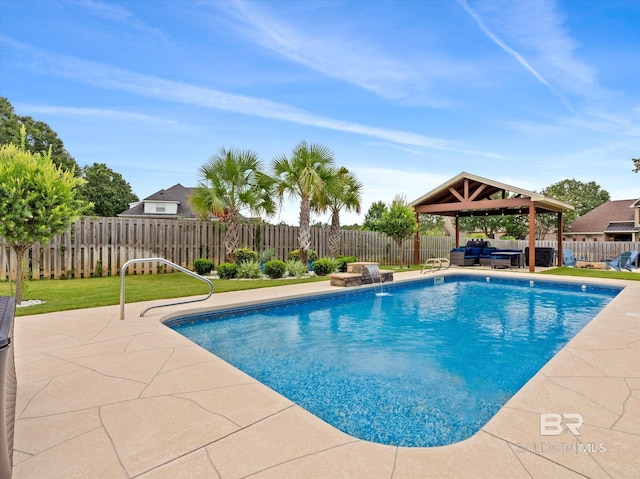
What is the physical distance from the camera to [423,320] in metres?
6.36

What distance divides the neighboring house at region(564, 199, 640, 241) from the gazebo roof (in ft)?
53.1

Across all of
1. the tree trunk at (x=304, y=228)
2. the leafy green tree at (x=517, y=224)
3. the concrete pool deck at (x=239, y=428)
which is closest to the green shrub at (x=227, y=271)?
the tree trunk at (x=304, y=228)

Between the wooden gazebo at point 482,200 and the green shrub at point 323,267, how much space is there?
666cm

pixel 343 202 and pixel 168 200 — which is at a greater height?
pixel 168 200

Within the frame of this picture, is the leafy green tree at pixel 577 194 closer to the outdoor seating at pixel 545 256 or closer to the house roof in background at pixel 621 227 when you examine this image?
the house roof in background at pixel 621 227

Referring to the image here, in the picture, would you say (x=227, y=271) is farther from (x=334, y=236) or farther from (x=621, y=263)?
(x=621, y=263)

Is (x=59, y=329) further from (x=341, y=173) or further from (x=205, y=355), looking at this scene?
(x=341, y=173)

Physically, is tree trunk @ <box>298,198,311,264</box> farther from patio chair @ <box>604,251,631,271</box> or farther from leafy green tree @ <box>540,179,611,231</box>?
leafy green tree @ <box>540,179,611,231</box>

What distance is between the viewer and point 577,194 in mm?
40781

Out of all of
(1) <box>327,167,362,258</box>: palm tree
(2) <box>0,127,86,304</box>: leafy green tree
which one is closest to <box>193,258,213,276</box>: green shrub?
(2) <box>0,127,86,304</box>: leafy green tree

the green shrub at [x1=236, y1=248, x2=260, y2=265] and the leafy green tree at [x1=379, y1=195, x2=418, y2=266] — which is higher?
the leafy green tree at [x1=379, y1=195, x2=418, y2=266]

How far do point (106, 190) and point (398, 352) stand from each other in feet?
119

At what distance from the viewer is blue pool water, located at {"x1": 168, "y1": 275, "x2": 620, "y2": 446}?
290 cm
